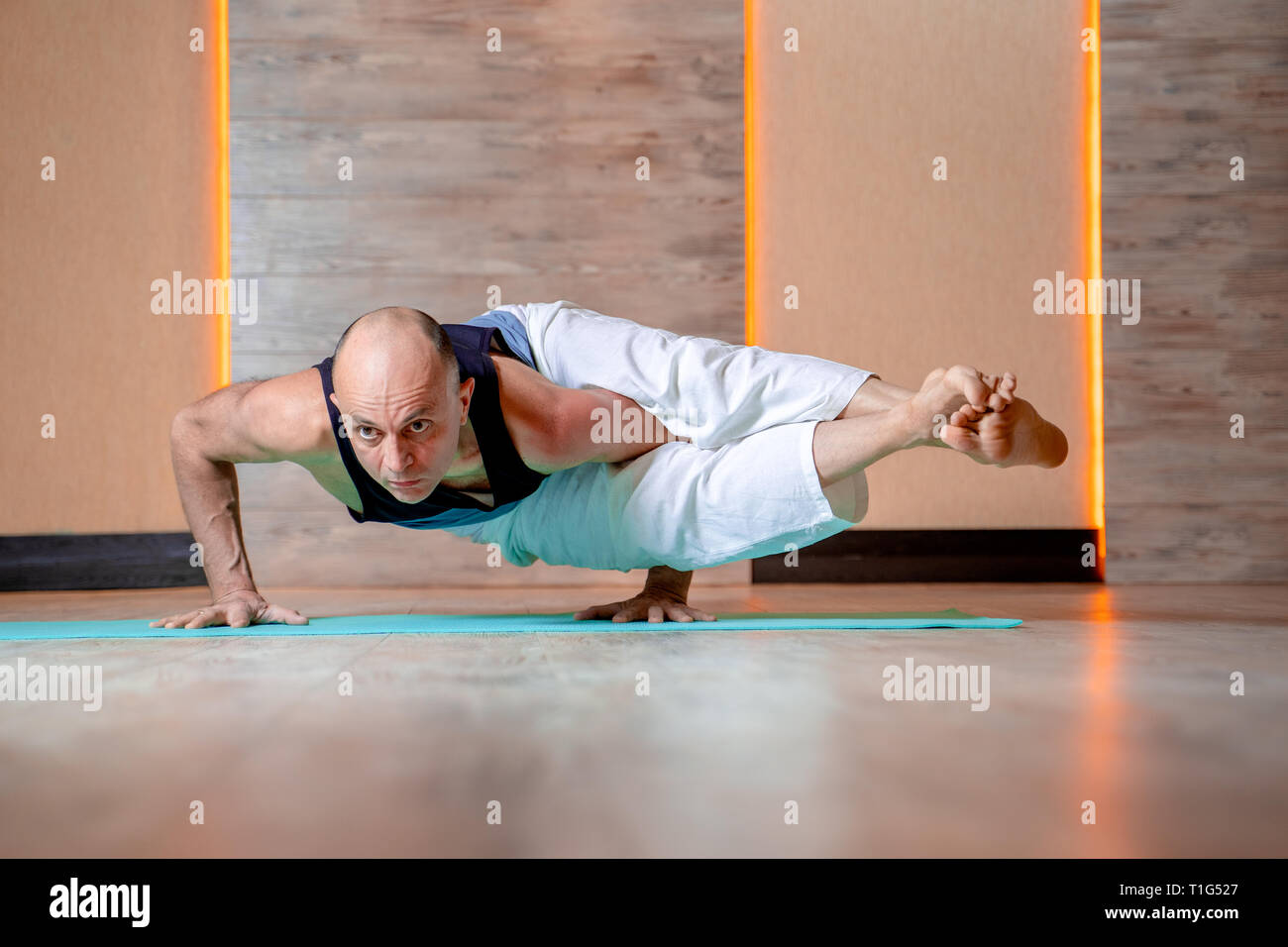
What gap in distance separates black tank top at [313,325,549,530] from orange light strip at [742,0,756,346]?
1619 millimetres

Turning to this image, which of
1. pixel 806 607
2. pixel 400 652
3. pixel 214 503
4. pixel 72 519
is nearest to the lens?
pixel 400 652

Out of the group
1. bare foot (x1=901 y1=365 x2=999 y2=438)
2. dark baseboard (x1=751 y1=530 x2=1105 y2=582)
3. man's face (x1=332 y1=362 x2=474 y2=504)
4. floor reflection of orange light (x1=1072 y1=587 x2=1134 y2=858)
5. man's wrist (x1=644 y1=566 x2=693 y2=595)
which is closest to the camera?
floor reflection of orange light (x1=1072 y1=587 x2=1134 y2=858)

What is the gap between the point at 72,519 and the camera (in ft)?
10.7

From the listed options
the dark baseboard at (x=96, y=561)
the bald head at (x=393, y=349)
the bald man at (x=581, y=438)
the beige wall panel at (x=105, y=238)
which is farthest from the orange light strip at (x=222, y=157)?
the bald head at (x=393, y=349)

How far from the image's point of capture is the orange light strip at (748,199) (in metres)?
3.34

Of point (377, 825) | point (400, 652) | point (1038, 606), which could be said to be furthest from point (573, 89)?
point (377, 825)

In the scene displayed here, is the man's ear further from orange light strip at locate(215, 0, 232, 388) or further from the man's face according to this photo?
orange light strip at locate(215, 0, 232, 388)

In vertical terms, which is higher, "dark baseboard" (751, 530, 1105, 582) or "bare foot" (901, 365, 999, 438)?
"bare foot" (901, 365, 999, 438)

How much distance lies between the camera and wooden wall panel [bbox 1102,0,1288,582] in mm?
3354

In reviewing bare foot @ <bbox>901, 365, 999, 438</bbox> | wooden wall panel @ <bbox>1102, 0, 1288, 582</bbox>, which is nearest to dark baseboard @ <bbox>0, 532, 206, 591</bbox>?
bare foot @ <bbox>901, 365, 999, 438</bbox>

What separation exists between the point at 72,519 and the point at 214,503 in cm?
179
